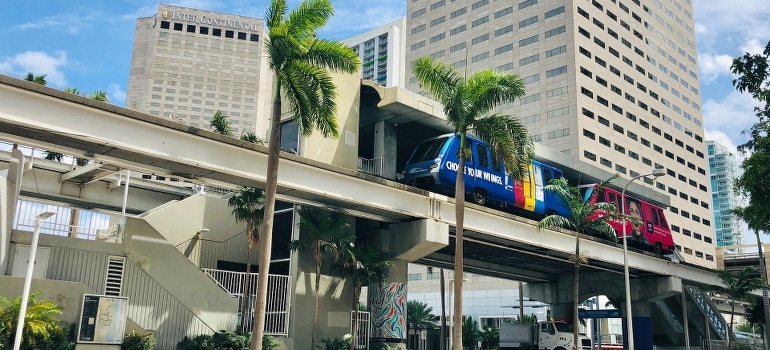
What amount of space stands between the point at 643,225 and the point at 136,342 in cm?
3150

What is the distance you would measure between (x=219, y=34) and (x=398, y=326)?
155m

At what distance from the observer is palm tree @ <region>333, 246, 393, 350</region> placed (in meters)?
26.7

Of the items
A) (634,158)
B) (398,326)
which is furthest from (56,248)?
(634,158)

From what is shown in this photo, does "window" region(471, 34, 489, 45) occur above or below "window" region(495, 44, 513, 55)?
above

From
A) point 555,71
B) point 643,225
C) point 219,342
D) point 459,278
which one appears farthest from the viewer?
point 555,71

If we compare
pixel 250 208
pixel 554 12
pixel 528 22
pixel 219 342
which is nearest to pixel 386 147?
pixel 250 208

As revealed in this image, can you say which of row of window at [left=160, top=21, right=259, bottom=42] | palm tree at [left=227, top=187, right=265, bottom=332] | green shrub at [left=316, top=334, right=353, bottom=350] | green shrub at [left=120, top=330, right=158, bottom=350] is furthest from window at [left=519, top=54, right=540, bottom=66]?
row of window at [left=160, top=21, right=259, bottom=42]

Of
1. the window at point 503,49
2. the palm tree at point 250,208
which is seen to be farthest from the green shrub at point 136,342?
the window at point 503,49

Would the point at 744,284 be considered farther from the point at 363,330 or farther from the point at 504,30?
the point at 504,30

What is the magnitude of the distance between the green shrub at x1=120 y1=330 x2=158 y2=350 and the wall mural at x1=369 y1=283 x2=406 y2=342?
924cm

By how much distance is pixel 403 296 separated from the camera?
28812 mm

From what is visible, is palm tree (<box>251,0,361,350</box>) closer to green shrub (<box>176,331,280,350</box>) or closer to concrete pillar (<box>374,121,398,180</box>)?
green shrub (<box>176,331,280,350</box>)

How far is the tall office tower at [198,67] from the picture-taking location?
16738 centimetres

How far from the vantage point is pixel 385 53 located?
163000mm
